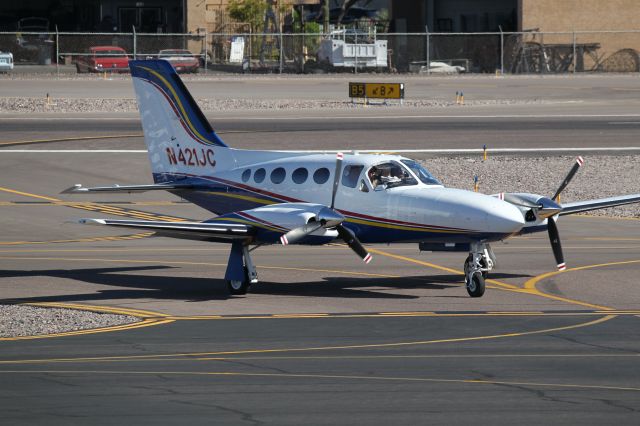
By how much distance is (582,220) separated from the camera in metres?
38.6

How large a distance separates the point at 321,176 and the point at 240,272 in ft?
9.63

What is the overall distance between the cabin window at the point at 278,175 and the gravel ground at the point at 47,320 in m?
5.73

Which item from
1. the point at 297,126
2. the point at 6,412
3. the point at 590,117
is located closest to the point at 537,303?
the point at 6,412

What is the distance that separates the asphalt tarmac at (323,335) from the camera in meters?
15.5

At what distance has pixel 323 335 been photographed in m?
21.1

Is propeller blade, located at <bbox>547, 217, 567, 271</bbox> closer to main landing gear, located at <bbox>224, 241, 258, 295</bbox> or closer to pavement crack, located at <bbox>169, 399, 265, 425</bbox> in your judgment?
main landing gear, located at <bbox>224, 241, 258, 295</bbox>

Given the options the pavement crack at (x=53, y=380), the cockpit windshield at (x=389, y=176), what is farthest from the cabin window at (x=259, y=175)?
the pavement crack at (x=53, y=380)

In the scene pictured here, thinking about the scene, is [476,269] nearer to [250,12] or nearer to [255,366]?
[255,366]

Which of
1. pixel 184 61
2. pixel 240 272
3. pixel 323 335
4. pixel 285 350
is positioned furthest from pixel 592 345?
pixel 184 61

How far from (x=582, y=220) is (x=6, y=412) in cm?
2669

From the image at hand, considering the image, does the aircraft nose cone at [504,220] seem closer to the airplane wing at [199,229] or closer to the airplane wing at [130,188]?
the airplane wing at [199,229]

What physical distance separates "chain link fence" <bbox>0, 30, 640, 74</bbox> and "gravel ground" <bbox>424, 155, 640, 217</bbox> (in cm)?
4264

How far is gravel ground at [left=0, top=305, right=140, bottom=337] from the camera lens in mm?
21984

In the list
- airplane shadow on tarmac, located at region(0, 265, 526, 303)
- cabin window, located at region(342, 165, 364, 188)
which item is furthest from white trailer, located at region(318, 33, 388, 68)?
cabin window, located at region(342, 165, 364, 188)
